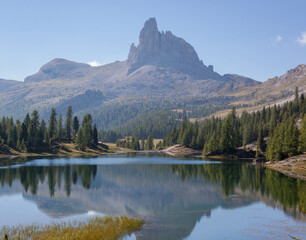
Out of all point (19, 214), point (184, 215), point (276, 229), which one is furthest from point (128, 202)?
point (276, 229)

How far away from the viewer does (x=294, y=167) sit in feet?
304

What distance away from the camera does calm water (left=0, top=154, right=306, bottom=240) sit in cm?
3747

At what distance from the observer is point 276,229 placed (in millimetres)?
36719

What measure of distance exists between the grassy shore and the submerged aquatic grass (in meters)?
58.5

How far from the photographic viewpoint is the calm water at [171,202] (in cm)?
3747

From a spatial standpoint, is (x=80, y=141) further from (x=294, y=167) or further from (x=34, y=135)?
(x=294, y=167)

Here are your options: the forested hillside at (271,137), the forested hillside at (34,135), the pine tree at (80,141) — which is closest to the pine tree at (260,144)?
the forested hillside at (271,137)

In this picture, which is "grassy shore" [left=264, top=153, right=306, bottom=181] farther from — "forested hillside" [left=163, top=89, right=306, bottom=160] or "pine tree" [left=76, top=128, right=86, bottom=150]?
"pine tree" [left=76, top=128, right=86, bottom=150]

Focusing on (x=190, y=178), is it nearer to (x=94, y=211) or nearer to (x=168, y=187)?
(x=168, y=187)

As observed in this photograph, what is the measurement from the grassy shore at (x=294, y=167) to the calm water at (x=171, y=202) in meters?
4.80

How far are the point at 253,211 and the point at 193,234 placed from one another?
639 inches

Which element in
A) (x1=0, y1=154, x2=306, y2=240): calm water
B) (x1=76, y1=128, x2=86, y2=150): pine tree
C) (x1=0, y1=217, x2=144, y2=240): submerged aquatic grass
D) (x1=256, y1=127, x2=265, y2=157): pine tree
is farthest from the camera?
(x1=76, y1=128, x2=86, y2=150): pine tree

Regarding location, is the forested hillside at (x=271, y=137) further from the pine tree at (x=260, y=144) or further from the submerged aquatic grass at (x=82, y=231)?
the submerged aquatic grass at (x=82, y=231)

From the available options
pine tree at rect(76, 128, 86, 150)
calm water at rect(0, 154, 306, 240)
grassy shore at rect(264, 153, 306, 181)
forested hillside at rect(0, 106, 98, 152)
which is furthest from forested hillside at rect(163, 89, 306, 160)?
pine tree at rect(76, 128, 86, 150)
